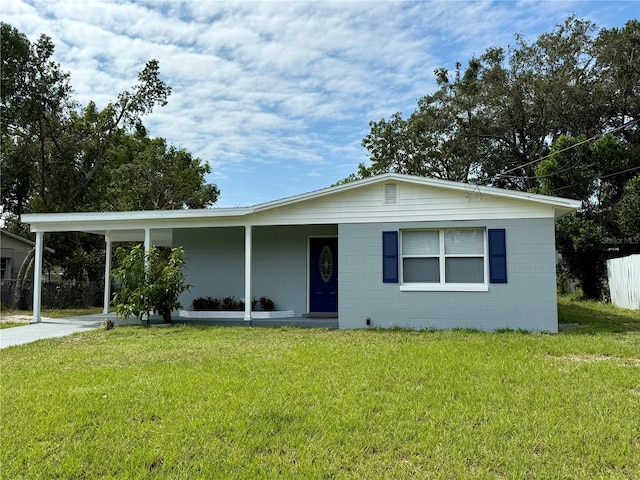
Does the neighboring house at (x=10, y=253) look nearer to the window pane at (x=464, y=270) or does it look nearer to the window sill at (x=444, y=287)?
the window sill at (x=444, y=287)

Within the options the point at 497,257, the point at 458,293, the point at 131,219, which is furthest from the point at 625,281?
the point at 131,219

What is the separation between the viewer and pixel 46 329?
1102 cm

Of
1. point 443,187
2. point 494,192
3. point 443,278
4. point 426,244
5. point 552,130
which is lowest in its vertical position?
point 443,278

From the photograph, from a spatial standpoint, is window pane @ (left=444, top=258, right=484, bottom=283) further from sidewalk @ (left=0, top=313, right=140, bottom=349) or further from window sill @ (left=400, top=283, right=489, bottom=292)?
sidewalk @ (left=0, top=313, right=140, bottom=349)

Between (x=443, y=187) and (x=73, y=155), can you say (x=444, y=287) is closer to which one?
(x=443, y=187)

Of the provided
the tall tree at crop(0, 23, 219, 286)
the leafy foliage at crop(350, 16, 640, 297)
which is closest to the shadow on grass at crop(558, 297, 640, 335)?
the leafy foliage at crop(350, 16, 640, 297)

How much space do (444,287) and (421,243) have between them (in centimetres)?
106

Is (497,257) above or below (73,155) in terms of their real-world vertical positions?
below

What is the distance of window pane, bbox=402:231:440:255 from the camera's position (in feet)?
33.3

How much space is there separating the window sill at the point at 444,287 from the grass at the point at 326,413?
2.49m

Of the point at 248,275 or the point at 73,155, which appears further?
the point at 73,155

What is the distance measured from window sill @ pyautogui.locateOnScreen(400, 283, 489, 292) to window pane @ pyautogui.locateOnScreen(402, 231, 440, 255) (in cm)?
69

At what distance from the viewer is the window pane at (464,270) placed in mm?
9898

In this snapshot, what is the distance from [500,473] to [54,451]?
3.34 metres
